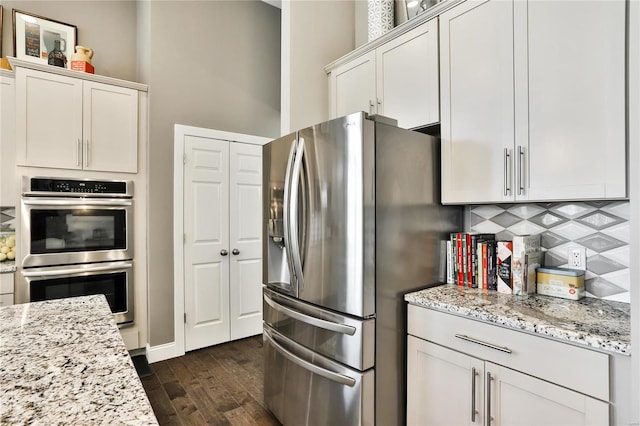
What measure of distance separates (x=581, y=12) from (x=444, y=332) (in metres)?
1.51

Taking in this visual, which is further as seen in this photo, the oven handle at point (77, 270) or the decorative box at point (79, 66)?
the decorative box at point (79, 66)

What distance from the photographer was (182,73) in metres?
3.29

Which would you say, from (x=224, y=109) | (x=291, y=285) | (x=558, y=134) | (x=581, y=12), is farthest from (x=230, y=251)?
(x=581, y=12)

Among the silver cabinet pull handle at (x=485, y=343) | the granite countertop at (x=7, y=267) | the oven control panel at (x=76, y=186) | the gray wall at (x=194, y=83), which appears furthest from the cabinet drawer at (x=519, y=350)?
the granite countertop at (x=7, y=267)

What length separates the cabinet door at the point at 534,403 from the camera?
114cm

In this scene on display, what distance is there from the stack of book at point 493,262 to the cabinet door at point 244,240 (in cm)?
226

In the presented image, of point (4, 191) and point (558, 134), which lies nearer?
point (558, 134)

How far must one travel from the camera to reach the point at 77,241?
2889 mm

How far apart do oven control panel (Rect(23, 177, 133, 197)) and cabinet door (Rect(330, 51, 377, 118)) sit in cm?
204

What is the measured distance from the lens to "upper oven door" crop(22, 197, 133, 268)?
269cm

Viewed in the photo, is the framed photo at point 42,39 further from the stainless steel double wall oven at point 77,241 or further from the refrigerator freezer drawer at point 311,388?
the refrigerator freezer drawer at point 311,388

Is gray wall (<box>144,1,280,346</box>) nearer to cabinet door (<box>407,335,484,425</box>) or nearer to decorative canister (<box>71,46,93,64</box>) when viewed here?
decorative canister (<box>71,46,93,64</box>)

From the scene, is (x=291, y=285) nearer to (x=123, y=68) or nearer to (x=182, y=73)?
(x=182, y=73)

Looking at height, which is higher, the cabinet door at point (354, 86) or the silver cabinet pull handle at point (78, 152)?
the cabinet door at point (354, 86)
